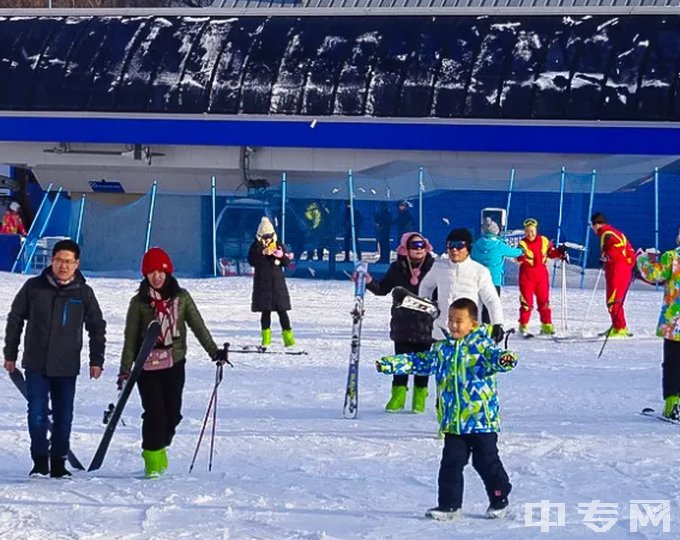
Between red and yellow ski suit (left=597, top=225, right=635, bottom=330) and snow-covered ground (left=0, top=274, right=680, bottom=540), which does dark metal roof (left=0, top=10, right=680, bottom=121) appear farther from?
snow-covered ground (left=0, top=274, right=680, bottom=540)

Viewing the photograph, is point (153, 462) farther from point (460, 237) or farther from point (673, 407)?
point (673, 407)

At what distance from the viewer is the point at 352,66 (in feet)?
95.9

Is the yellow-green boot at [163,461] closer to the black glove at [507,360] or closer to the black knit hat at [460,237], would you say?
the black glove at [507,360]

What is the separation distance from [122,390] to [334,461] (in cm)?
131

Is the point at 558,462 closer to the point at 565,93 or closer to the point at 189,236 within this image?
the point at 189,236

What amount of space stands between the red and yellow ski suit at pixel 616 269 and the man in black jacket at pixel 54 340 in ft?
30.1

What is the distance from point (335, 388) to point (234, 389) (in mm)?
814

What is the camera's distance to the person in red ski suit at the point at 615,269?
636 inches

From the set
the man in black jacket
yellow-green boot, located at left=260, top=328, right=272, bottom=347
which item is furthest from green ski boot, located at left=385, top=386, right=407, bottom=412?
yellow-green boot, located at left=260, top=328, right=272, bottom=347

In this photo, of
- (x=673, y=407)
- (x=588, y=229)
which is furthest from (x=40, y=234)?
(x=673, y=407)

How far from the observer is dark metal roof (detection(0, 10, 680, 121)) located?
28.1 m

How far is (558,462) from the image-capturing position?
27.7 ft

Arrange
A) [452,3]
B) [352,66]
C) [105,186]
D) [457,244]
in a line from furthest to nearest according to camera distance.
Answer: [452,3], [105,186], [352,66], [457,244]

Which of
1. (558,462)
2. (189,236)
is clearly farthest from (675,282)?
(189,236)
